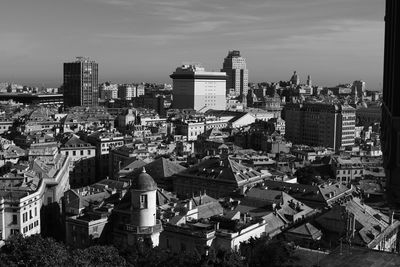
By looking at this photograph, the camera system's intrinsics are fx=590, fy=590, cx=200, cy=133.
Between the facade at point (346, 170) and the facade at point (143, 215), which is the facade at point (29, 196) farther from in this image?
the facade at point (346, 170)

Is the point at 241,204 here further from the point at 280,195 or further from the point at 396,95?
the point at 396,95

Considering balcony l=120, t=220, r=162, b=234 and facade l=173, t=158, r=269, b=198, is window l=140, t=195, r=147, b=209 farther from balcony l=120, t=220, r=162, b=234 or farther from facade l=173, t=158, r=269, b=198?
facade l=173, t=158, r=269, b=198

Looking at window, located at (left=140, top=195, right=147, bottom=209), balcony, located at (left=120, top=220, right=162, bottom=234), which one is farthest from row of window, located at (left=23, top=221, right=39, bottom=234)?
window, located at (left=140, top=195, right=147, bottom=209)

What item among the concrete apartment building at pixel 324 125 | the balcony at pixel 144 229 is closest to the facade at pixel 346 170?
the concrete apartment building at pixel 324 125

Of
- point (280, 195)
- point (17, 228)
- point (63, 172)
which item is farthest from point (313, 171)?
point (17, 228)

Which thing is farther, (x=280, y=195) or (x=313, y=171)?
(x=313, y=171)

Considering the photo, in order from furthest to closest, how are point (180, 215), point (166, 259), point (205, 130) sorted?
point (205, 130)
point (180, 215)
point (166, 259)
